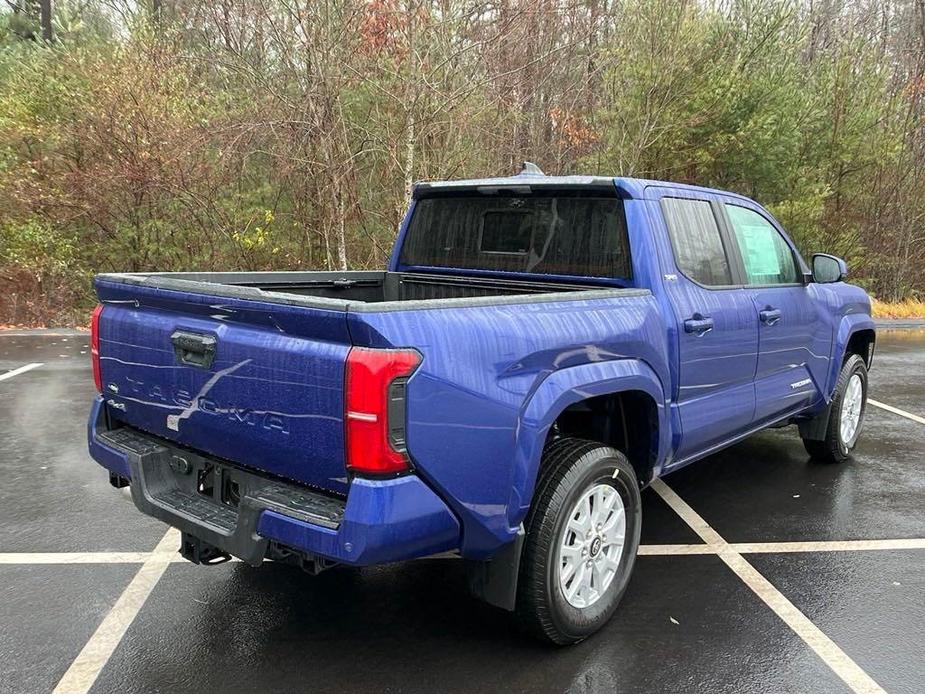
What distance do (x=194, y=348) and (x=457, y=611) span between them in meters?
1.66

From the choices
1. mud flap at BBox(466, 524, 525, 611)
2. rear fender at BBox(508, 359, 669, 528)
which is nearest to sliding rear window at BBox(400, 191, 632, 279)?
rear fender at BBox(508, 359, 669, 528)

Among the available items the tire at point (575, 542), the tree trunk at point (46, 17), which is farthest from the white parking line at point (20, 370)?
the tree trunk at point (46, 17)

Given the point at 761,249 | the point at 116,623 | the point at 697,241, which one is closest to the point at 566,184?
the point at 697,241

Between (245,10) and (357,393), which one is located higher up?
(245,10)

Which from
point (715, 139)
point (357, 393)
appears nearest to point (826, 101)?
point (715, 139)

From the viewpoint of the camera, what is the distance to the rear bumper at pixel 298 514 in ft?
7.77

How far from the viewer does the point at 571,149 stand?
16594 mm

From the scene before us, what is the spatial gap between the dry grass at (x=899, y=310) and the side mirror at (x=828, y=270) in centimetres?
1215

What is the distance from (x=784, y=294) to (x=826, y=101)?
13.4 meters

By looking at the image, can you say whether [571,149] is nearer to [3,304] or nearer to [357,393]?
[3,304]

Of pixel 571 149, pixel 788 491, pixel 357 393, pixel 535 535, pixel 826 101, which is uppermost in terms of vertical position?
pixel 826 101

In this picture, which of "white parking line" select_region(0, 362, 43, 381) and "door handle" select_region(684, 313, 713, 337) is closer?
"door handle" select_region(684, 313, 713, 337)

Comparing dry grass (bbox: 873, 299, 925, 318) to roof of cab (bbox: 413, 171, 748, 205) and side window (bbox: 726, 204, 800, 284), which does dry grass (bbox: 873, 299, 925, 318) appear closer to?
side window (bbox: 726, 204, 800, 284)

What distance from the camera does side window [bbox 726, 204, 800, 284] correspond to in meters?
4.48
